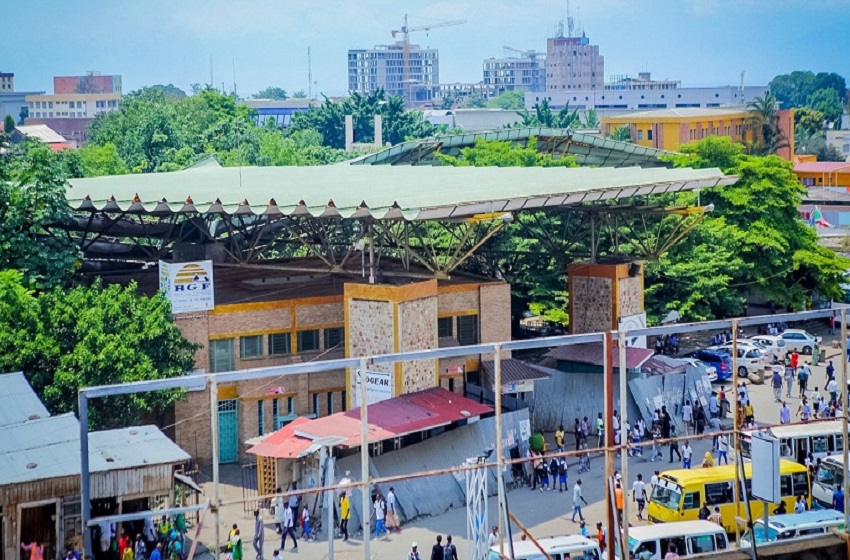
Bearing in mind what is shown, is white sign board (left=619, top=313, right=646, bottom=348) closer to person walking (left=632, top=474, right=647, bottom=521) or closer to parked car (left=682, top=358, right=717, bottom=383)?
parked car (left=682, top=358, right=717, bottom=383)

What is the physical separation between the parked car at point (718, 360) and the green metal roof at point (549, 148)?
68.8 feet

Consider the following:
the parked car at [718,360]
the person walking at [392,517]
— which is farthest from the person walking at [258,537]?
the parked car at [718,360]

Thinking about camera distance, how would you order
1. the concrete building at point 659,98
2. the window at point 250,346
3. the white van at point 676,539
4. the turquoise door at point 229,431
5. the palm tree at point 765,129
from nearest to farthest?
the white van at point 676,539
the turquoise door at point 229,431
the window at point 250,346
the palm tree at point 765,129
the concrete building at point 659,98

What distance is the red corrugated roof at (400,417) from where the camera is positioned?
2561 centimetres

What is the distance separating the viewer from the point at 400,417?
2711 cm

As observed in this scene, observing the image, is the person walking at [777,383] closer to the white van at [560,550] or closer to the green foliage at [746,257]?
the green foliage at [746,257]

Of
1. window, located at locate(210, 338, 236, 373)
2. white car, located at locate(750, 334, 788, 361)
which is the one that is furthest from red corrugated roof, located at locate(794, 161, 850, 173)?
window, located at locate(210, 338, 236, 373)

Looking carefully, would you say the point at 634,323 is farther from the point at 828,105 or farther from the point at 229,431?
the point at 828,105

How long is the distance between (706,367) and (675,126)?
52626 millimetres

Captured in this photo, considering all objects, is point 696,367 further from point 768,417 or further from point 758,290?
point 758,290

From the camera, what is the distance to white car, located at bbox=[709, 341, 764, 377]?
37.9 metres

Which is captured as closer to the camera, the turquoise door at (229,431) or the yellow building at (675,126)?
the turquoise door at (229,431)

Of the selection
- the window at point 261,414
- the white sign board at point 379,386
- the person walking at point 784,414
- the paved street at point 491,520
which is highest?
the white sign board at point 379,386

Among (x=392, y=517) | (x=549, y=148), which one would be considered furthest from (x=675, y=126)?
(x=392, y=517)
